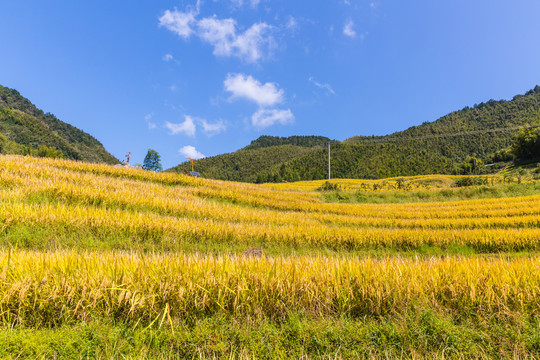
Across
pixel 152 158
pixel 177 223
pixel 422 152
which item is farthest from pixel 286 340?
pixel 422 152

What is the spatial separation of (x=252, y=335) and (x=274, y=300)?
17.9 inches

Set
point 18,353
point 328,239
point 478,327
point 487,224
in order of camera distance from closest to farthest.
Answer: point 18,353 < point 478,327 < point 328,239 < point 487,224

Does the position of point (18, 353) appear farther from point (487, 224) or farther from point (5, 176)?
point (487, 224)

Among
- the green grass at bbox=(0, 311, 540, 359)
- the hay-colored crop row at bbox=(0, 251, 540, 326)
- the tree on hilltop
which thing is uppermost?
the tree on hilltop

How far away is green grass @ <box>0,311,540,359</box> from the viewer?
5.10 ft

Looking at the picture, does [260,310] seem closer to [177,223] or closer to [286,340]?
[286,340]

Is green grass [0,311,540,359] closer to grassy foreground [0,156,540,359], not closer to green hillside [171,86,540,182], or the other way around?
grassy foreground [0,156,540,359]

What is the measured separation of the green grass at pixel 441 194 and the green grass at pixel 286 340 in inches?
930

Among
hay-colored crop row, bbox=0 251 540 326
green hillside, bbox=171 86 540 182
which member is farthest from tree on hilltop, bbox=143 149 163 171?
hay-colored crop row, bbox=0 251 540 326

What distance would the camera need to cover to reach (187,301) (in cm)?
206

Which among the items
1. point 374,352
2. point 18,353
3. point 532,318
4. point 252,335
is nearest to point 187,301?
point 252,335

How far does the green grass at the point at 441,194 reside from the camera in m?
23.5

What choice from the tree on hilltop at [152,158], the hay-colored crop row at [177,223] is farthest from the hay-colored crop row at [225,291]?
the tree on hilltop at [152,158]

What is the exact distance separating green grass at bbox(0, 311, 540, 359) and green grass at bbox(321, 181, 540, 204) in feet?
77.5
